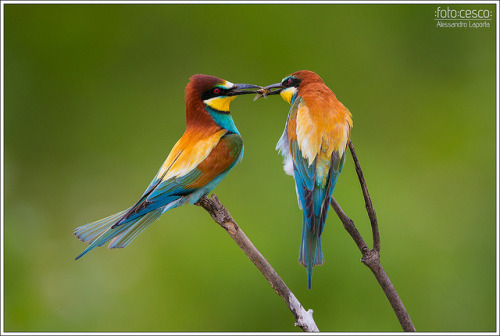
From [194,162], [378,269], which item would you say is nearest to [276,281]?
[378,269]

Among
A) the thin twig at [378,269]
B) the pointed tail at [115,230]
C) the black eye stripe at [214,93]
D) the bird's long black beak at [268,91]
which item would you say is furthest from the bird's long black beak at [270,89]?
the pointed tail at [115,230]

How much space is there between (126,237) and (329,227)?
5.20ft

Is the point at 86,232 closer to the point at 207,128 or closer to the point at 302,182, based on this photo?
the point at 207,128

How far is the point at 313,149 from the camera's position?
152 cm

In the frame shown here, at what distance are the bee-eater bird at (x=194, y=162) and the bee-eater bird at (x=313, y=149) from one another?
18cm

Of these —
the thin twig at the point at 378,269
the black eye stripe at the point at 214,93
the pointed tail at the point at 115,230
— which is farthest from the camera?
the black eye stripe at the point at 214,93

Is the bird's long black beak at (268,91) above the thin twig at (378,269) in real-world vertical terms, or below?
above

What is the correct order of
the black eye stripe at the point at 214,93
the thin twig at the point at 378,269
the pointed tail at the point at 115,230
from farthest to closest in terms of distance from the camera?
the black eye stripe at the point at 214,93, the pointed tail at the point at 115,230, the thin twig at the point at 378,269

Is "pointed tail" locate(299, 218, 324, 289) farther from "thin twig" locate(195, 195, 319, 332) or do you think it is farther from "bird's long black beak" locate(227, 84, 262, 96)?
"bird's long black beak" locate(227, 84, 262, 96)

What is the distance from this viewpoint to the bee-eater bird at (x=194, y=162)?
5.51 feet

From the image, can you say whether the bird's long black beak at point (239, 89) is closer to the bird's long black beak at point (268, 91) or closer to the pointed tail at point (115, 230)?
the bird's long black beak at point (268, 91)

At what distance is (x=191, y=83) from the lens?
71.4 inches

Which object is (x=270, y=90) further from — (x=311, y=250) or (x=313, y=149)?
(x=311, y=250)

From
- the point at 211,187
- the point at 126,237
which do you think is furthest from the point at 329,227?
the point at 126,237
